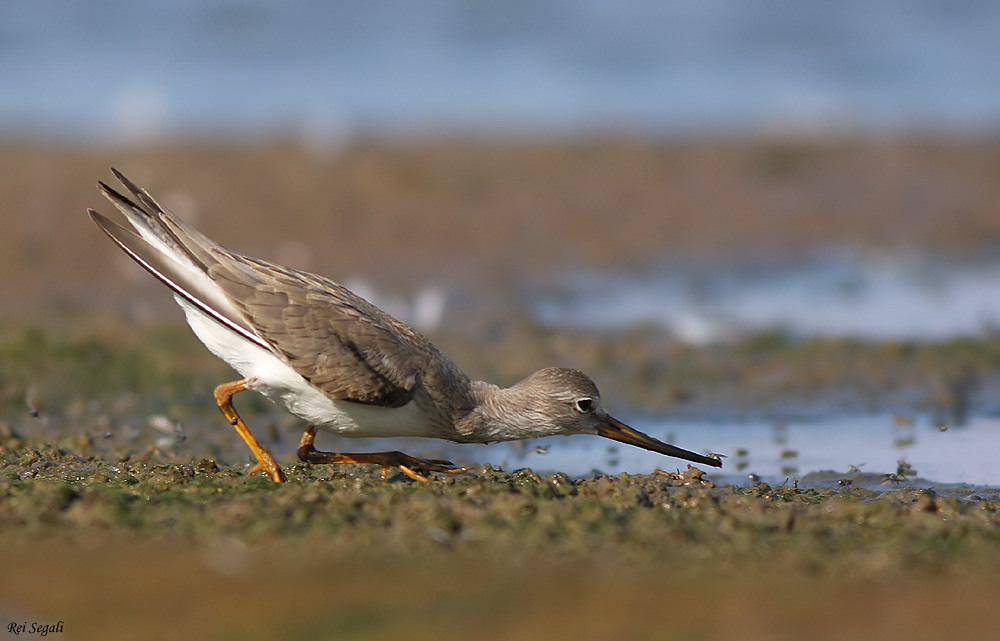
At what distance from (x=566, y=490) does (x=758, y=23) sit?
19837 mm

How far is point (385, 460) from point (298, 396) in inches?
25.6

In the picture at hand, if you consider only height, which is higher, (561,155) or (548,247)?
(561,155)

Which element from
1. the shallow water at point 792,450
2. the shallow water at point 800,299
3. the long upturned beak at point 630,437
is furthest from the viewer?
the shallow water at point 800,299

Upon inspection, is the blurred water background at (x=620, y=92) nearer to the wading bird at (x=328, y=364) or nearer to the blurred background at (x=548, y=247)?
the blurred background at (x=548, y=247)

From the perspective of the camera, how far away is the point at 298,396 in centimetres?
694

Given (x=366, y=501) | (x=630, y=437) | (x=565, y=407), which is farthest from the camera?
(x=630, y=437)

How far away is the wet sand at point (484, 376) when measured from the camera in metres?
4.54

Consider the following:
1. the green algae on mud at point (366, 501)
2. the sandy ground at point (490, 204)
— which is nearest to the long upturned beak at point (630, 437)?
the green algae on mud at point (366, 501)

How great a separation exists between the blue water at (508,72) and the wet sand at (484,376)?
1947mm

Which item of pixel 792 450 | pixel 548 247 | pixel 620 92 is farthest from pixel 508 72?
pixel 792 450

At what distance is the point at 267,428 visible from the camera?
8.99 meters

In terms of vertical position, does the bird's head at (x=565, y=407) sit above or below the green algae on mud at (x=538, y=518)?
above

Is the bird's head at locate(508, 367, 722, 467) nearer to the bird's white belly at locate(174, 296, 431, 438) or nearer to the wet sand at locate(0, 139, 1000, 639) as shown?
the wet sand at locate(0, 139, 1000, 639)

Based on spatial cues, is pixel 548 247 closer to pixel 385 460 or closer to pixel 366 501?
pixel 385 460
